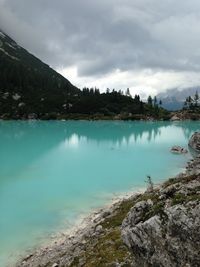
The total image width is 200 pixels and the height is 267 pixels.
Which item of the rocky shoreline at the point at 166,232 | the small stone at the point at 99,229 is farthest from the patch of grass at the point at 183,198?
the small stone at the point at 99,229

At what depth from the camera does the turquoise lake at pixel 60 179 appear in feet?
114

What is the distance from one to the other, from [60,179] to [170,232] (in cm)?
4824

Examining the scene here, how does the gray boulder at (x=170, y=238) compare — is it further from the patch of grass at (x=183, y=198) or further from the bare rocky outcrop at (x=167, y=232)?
the patch of grass at (x=183, y=198)

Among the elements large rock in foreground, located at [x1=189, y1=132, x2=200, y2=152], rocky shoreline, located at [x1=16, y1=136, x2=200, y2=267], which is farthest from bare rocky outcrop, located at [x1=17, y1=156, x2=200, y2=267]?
large rock in foreground, located at [x1=189, y1=132, x2=200, y2=152]

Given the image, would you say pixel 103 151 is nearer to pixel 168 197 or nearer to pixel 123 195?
pixel 123 195

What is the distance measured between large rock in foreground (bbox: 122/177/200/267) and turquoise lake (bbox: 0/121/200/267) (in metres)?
16.0

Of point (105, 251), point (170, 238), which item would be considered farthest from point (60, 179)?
point (170, 238)

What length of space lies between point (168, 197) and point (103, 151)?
83054 millimetres

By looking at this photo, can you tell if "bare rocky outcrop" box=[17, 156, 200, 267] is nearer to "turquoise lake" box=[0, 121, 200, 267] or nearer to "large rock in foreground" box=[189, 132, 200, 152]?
"turquoise lake" box=[0, 121, 200, 267]

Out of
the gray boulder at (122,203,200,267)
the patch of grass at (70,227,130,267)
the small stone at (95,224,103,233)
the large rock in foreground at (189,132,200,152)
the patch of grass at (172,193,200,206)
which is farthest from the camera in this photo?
the large rock in foreground at (189,132,200,152)

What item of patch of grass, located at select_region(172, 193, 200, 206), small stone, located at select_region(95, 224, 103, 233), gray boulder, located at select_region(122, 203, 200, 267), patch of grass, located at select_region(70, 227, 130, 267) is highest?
patch of grass, located at select_region(172, 193, 200, 206)

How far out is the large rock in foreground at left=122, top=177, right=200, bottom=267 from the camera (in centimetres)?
1198

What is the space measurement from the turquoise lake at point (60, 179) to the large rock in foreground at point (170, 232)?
1599 cm

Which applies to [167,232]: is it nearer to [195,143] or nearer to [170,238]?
[170,238]
